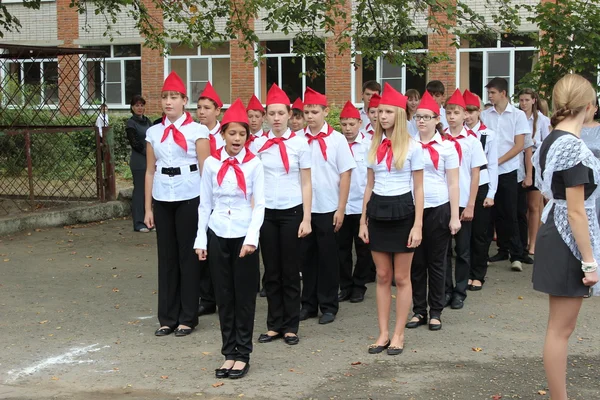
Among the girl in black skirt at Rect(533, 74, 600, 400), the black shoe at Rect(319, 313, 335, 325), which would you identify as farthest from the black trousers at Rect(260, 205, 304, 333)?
the girl in black skirt at Rect(533, 74, 600, 400)

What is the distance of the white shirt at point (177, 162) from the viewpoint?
23.3 feet

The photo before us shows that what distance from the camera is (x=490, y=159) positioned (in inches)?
353

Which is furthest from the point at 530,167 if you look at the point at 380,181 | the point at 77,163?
the point at 77,163

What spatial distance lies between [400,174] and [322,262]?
4.50 ft

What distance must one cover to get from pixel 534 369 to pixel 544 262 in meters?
1.54

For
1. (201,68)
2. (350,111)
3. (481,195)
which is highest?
(201,68)

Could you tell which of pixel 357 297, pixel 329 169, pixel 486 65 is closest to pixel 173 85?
pixel 329 169

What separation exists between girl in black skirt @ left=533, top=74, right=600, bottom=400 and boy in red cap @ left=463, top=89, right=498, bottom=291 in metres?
3.73

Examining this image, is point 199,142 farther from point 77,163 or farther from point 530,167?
point 77,163

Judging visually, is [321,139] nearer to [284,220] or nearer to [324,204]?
[324,204]

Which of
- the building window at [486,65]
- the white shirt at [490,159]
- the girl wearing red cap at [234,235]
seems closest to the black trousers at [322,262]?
the girl wearing red cap at [234,235]

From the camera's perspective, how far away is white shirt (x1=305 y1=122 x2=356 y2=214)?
25.0ft

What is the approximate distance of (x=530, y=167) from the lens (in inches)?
405

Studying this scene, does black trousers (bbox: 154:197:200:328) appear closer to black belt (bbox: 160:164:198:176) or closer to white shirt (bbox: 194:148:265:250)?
black belt (bbox: 160:164:198:176)
